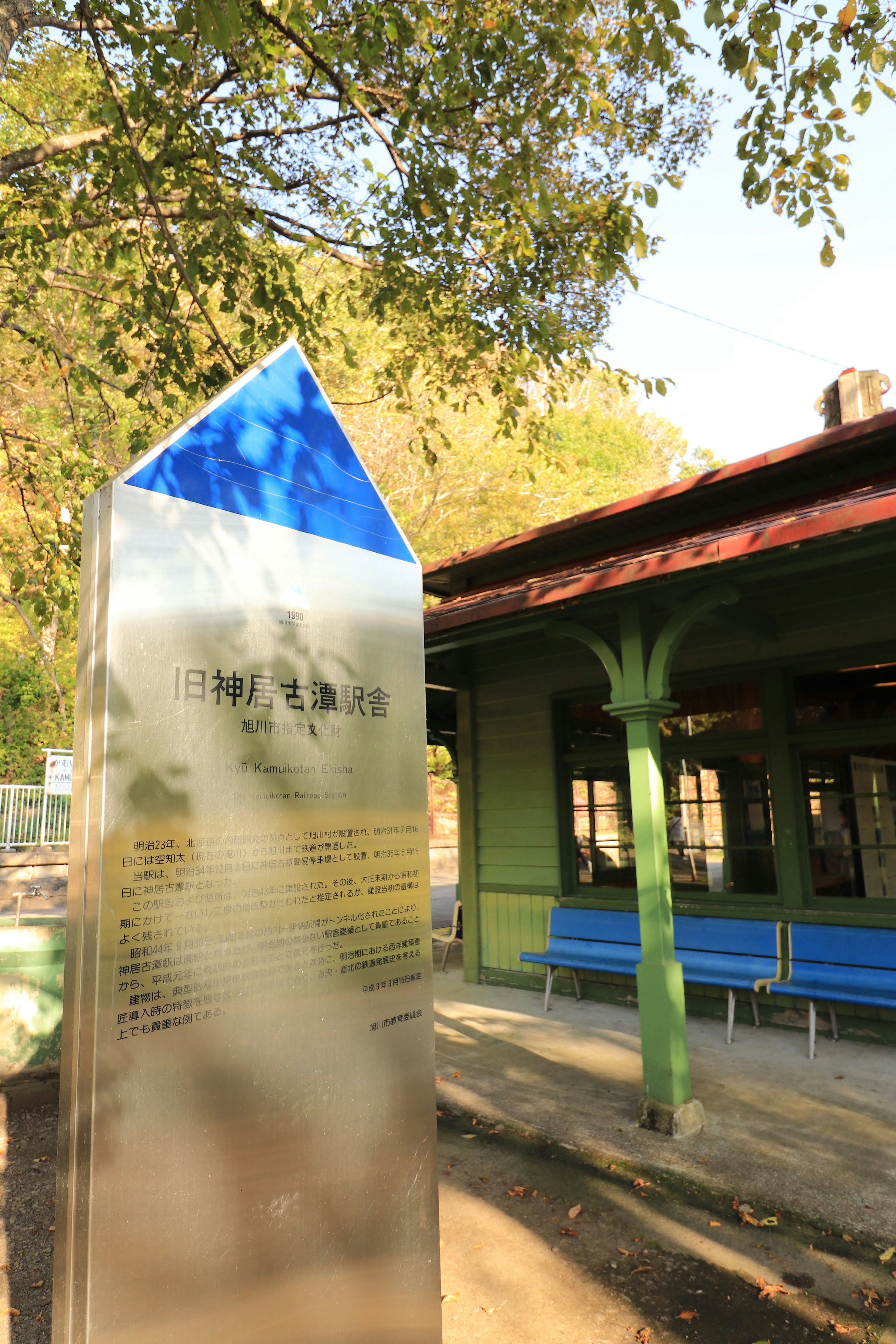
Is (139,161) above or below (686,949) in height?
above

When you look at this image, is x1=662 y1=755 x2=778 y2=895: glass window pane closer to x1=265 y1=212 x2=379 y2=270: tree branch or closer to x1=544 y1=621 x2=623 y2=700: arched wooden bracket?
x1=544 y1=621 x2=623 y2=700: arched wooden bracket

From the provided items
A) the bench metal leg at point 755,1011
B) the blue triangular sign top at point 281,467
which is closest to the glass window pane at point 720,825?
the bench metal leg at point 755,1011

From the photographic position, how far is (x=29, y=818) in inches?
609

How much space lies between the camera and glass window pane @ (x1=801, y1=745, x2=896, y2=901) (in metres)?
5.70

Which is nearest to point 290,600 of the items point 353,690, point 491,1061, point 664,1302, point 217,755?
point 353,690

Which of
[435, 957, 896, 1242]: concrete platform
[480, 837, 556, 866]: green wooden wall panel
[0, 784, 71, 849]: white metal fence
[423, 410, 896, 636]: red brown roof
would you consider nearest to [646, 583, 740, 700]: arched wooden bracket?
[423, 410, 896, 636]: red brown roof

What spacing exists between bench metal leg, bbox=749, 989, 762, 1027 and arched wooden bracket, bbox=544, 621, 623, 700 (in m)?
2.71

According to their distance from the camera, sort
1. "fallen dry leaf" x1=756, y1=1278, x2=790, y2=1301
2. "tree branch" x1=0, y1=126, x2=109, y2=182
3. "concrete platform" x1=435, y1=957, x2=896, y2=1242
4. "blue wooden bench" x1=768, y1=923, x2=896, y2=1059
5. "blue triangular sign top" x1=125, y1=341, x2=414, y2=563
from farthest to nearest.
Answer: "blue wooden bench" x1=768, y1=923, x2=896, y2=1059, "tree branch" x1=0, y1=126, x2=109, y2=182, "concrete platform" x1=435, y1=957, x2=896, y2=1242, "fallen dry leaf" x1=756, y1=1278, x2=790, y2=1301, "blue triangular sign top" x1=125, y1=341, x2=414, y2=563

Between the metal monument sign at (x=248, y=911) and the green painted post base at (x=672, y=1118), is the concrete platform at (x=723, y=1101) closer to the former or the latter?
the green painted post base at (x=672, y=1118)

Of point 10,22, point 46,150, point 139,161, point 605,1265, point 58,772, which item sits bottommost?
point 605,1265

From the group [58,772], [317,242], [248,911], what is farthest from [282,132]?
[58,772]

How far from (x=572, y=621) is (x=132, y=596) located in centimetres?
378

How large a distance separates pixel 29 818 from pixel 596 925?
41.7 feet

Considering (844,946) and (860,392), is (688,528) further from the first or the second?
(844,946)
